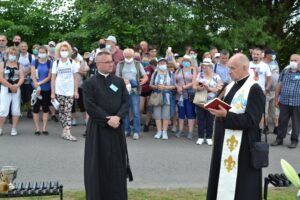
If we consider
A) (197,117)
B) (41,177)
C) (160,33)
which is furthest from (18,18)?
(41,177)

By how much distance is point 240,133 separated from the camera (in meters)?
5.30

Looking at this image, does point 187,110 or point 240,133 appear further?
point 187,110

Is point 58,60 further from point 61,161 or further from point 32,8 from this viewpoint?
point 32,8

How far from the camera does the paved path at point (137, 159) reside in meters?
7.57

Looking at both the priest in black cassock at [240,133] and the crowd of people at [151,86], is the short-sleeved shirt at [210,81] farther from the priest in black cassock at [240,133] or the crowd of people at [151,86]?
the priest in black cassock at [240,133]

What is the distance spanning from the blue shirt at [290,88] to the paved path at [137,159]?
3.29 feet

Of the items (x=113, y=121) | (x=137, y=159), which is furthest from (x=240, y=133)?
(x=137, y=159)

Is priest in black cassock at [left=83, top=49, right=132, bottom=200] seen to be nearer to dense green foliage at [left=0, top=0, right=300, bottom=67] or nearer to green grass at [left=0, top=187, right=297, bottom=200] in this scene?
green grass at [left=0, top=187, right=297, bottom=200]

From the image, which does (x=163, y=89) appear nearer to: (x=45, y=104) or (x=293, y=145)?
(x=45, y=104)

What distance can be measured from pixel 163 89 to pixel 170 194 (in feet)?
13.6

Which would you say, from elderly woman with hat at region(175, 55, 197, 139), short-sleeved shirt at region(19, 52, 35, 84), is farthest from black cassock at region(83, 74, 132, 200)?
short-sleeved shirt at region(19, 52, 35, 84)

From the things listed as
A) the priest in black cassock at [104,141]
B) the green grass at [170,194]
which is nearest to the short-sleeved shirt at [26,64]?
the green grass at [170,194]

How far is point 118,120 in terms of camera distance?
580 centimetres

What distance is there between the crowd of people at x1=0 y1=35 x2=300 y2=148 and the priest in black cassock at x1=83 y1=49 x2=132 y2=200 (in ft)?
13.3
